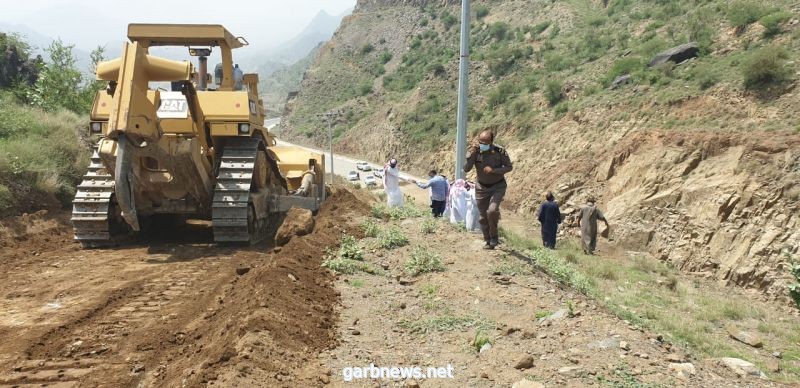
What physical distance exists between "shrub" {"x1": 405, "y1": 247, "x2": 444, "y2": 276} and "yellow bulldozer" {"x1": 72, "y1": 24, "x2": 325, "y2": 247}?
8.92 ft

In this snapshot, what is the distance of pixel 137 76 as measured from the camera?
679 centimetres

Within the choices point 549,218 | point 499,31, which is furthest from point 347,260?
point 499,31

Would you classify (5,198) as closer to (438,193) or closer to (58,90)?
(438,193)

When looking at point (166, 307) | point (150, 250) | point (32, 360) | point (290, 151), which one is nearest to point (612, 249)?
point (290, 151)

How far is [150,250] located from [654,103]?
19.2m

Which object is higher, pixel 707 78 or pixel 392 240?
pixel 707 78

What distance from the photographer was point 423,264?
20.7 feet

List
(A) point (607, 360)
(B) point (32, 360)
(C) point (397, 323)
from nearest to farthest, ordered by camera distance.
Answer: (A) point (607, 360) < (B) point (32, 360) < (C) point (397, 323)

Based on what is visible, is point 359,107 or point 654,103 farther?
point 359,107

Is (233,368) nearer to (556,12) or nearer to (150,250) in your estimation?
(150,250)

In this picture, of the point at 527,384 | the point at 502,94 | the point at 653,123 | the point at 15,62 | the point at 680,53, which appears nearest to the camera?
the point at 527,384

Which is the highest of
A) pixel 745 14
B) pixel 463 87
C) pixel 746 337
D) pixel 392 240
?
pixel 745 14

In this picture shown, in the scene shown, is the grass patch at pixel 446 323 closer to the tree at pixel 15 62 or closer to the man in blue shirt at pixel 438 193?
the man in blue shirt at pixel 438 193

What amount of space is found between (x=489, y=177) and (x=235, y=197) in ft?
11.6
